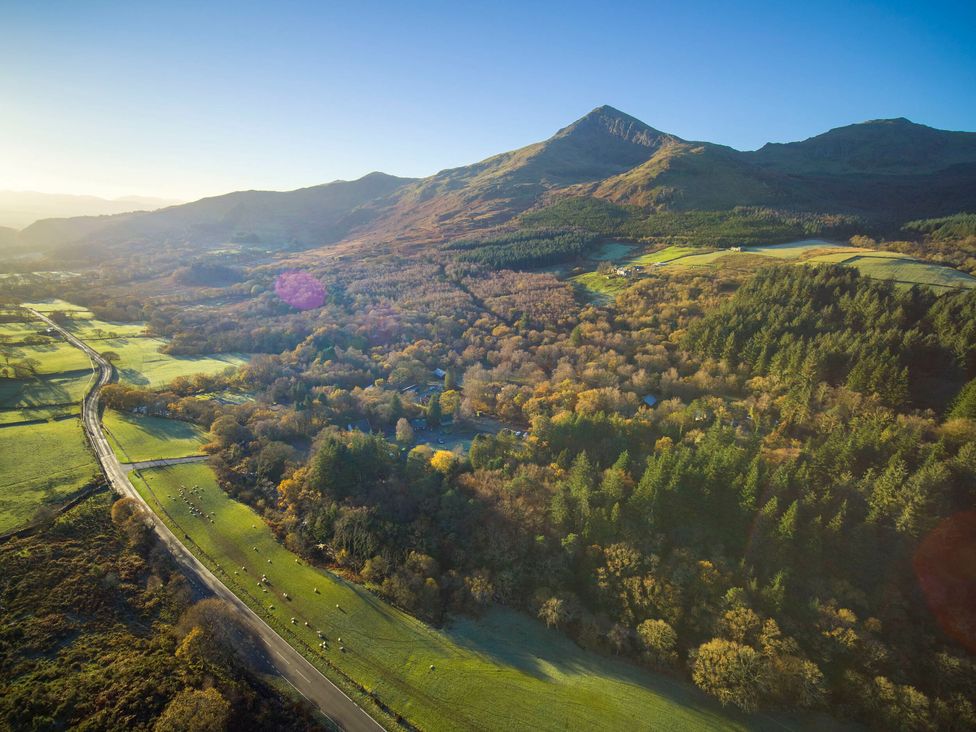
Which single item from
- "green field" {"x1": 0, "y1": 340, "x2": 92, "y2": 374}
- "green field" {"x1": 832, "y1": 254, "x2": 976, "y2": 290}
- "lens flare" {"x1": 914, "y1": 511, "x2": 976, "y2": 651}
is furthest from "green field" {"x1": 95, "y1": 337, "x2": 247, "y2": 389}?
"green field" {"x1": 832, "y1": 254, "x2": 976, "y2": 290}

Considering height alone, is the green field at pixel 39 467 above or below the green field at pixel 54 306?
below

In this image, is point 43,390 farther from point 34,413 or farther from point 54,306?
point 54,306

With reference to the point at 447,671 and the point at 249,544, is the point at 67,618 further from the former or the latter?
the point at 447,671

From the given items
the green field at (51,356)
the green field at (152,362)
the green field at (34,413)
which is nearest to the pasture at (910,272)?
the green field at (152,362)

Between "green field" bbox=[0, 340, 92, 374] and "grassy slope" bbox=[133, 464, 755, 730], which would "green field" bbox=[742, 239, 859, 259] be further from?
"green field" bbox=[0, 340, 92, 374]

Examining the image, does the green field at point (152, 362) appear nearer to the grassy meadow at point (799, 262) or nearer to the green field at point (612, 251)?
the grassy meadow at point (799, 262)

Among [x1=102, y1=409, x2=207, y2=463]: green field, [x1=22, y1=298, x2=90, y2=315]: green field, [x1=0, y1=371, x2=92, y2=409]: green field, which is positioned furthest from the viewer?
[x1=22, y1=298, x2=90, y2=315]: green field

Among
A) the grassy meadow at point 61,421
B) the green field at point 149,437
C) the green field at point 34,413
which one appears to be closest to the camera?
the grassy meadow at point 61,421
